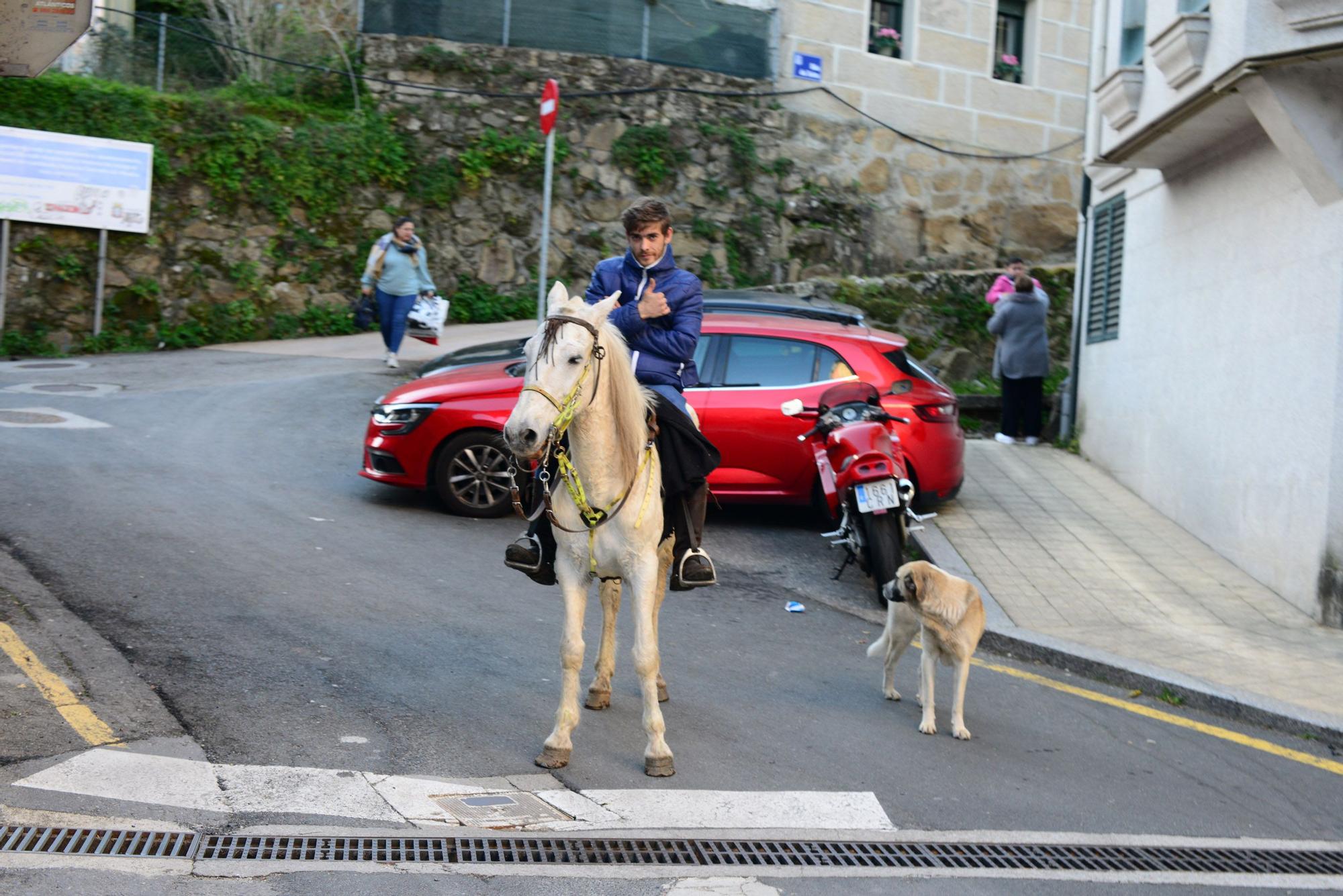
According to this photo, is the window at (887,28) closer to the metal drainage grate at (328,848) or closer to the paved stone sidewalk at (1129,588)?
the paved stone sidewalk at (1129,588)

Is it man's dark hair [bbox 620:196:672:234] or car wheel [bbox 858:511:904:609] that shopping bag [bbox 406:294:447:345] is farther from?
man's dark hair [bbox 620:196:672:234]

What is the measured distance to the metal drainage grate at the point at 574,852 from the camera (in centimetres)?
463

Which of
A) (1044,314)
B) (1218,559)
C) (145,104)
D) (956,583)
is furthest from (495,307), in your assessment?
(956,583)

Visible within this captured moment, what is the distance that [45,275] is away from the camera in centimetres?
1770

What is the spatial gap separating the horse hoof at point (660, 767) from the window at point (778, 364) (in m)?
5.91

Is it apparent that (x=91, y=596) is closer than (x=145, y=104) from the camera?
Yes

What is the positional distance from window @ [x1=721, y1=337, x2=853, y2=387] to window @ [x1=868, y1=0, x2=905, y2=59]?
13.1 m

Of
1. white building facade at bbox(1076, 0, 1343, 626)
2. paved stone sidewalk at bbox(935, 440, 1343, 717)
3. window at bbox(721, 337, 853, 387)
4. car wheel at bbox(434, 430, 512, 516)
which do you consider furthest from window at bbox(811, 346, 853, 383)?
white building facade at bbox(1076, 0, 1343, 626)

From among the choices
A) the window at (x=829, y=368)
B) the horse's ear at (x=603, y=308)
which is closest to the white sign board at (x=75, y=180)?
the window at (x=829, y=368)

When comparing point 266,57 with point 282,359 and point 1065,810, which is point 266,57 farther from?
point 1065,810

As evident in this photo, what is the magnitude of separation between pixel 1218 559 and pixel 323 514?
743cm

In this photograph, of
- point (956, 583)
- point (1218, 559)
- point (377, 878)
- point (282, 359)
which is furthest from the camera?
point (282, 359)

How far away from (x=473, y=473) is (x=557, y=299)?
5536 millimetres

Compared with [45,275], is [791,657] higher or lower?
lower
